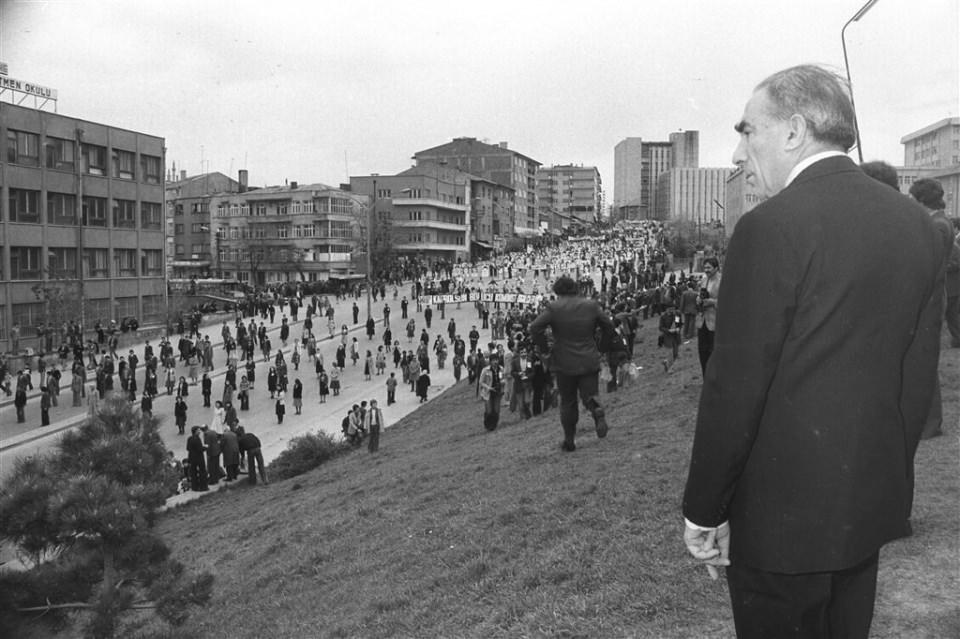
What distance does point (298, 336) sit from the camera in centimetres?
4284

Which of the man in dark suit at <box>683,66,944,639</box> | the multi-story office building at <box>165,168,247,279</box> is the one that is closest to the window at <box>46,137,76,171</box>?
the multi-story office building at <box>165,168,247,279</box>

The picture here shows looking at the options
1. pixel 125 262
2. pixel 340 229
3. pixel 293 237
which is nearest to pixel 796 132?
pixel 125 262

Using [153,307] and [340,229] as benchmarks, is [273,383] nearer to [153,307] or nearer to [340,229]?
[153,307]

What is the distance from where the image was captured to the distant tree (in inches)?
275

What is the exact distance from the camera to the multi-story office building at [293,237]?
83.4 metres

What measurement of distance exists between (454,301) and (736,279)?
49185 mm

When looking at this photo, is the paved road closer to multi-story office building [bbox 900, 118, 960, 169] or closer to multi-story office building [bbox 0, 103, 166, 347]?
multi-story office building [bbox 0, 103, 166, 347]

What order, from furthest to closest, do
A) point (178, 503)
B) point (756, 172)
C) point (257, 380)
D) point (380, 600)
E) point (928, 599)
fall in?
1. point (257, 380)
2. point (178, 503)
3. point (380, 600)
4. point (928, 599)
5. point (756, 172)

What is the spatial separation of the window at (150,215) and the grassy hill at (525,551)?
153 ft

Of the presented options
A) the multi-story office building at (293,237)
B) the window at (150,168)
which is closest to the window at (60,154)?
the window at (150,168)

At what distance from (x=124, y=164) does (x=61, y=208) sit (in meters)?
5.94

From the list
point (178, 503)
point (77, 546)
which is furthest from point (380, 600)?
point (178, 503)

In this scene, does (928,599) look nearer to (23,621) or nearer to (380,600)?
(380,600)

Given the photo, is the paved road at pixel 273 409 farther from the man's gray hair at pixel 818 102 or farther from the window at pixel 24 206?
the man's gray hair at pixel 818 102
